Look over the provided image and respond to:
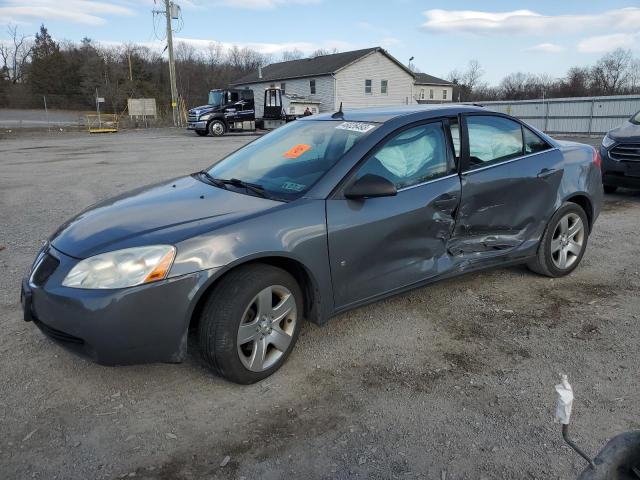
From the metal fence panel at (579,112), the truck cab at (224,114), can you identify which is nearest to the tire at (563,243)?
the metal fence panel at (579,112)

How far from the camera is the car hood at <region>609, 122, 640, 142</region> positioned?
312 inches

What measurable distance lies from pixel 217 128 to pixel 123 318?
89.9ft

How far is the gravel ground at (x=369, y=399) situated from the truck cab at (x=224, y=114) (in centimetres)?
2514

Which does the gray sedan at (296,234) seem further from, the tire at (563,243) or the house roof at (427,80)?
the house roof at (427,80)

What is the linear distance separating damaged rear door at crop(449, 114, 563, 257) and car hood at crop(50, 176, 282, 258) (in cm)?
160

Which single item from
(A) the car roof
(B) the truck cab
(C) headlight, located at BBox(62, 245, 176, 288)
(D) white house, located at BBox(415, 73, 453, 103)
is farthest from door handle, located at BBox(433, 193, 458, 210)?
(D) white house, located at BBox(415, 73, 453, 103)

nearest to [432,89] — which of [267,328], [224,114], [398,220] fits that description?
[224,114]

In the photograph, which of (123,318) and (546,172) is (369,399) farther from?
(546,172)

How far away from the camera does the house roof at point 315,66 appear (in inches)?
1650

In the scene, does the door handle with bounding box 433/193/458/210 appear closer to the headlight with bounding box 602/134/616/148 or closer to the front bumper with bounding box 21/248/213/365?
the front bumper with bounding box 21/248/213/365

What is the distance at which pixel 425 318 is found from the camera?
388 cm

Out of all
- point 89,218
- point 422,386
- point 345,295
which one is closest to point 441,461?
point 422,386

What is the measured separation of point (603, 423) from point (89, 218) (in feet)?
10.5

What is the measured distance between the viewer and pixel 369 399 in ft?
9.36
